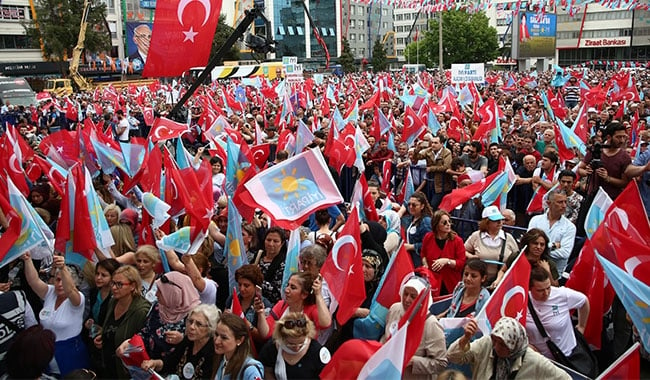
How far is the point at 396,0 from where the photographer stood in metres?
41.1

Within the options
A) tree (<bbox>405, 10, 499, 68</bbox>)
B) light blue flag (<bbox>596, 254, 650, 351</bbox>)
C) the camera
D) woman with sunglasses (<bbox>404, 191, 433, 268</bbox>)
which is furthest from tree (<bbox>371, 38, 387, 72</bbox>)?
light blue flag (<bbox>596, 254, 650, 351</bbox>)

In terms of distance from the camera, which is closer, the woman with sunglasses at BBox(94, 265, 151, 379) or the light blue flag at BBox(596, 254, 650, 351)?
the light blue flag at BBox(596, 254, 650, 351)

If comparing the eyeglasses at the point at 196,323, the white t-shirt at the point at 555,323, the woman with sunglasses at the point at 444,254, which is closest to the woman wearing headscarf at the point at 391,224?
the woman with sunglasses at the point at 444,254

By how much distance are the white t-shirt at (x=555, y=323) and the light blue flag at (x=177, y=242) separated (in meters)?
2.74

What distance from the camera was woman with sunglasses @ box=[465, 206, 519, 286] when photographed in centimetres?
587

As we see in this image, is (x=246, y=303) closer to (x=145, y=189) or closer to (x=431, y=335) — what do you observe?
(x=431, y=335)

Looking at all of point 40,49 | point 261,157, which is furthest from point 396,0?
point 40,49

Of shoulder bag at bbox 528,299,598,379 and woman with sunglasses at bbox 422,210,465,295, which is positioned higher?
woman with sunglasses at bbox 422,210,465,295

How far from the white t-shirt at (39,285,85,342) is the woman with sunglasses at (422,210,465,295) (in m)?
3.08

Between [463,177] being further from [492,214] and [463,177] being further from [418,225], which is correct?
[492,214]

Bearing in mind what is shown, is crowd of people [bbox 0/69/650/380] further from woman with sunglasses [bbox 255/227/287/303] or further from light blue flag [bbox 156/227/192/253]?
light blue flag [bbox 156/227/192/253]

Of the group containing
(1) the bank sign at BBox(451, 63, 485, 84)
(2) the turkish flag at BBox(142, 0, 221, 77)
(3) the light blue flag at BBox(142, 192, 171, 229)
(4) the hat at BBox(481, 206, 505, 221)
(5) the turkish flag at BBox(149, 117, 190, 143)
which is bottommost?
(4) the hat at BBox(481, 206, 505, 221)

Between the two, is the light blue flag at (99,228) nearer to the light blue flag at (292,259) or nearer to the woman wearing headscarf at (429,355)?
the light blue flag at (292,259)

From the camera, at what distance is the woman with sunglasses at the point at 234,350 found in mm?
3791
